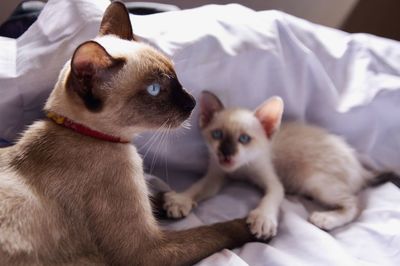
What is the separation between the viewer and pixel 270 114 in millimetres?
1380

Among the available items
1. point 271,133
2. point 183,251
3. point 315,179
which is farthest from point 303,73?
point 183,251

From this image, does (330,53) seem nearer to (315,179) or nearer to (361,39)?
(361,39)

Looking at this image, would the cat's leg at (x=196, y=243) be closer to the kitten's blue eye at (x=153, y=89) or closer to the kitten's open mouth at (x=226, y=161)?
the kitten's open mouth at (x=226, y=161)

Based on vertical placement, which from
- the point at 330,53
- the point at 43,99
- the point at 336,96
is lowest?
the point at 43,99

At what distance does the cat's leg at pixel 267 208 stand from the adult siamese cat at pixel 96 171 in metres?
0.21

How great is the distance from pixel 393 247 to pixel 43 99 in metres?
0.99

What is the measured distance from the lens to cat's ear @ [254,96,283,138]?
4.42 feet

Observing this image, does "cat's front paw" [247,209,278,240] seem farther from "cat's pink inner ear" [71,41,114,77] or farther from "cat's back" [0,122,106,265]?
"cat's pink inner ear" [71,41,114,77]

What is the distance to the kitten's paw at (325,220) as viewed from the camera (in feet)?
4.10

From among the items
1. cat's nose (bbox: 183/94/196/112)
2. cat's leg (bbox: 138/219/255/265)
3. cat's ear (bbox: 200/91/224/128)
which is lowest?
cat's leg (bbox: 138/219/255/265)

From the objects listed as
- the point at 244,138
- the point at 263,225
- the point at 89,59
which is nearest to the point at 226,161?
the point at 244,138

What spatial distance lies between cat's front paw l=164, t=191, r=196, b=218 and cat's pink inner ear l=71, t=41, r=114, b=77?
0.48 metres

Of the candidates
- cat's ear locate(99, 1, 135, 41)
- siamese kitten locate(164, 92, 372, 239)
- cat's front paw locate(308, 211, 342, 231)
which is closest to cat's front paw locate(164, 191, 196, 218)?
siamese kitten locate(164, 92, 372, 239)

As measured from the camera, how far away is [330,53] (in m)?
1.47
